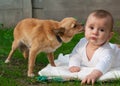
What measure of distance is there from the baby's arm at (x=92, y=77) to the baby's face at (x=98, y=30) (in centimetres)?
41

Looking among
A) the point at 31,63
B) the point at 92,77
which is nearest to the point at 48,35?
the point at 31,63

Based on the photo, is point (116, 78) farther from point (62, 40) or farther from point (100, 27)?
point (62, 40)

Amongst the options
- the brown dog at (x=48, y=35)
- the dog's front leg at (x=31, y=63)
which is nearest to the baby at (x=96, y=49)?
the brown dog at (x=48, y=35)

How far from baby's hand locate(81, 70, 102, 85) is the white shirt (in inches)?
2.5

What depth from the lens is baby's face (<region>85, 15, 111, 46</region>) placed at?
4.94m

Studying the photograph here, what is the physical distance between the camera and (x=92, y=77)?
474cm

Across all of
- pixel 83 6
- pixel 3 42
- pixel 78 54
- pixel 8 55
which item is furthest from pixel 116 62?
pixel 83 6

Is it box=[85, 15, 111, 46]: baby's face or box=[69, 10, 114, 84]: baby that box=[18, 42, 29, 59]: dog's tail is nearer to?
box=[69, 10, 114, 84]: baby

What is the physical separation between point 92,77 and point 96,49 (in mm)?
489

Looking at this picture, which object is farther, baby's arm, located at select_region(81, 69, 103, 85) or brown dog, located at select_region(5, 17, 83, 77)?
brown dog, located at select_region(5, 17, 83, 77)

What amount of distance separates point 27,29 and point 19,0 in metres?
3.85

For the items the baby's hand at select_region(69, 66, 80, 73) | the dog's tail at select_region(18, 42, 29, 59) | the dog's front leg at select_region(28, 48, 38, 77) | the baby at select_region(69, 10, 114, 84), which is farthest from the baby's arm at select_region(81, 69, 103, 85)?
the dog's tail at select_region(18, 42, 29, 59)

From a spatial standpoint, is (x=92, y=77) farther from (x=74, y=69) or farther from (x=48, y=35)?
(x=48, y=35)

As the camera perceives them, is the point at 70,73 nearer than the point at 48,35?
Yes
